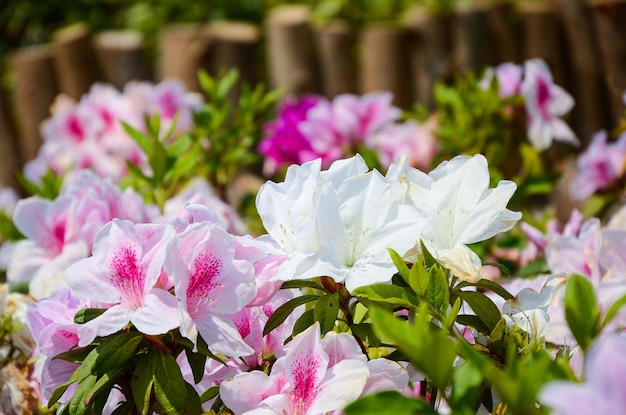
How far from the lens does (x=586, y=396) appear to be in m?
0.56

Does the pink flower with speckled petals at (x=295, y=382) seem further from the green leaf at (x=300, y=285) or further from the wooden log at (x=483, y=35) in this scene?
the wooden log at (x=483, y=35)

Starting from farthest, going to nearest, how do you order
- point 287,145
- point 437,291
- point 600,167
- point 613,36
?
point 613,36
point 287,145
point 600,167
point 437,291

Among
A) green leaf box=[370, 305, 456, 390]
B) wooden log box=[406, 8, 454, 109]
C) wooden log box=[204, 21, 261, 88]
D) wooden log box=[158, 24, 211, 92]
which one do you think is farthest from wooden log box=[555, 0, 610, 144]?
green leaf box=[370, 305, 456, 390]

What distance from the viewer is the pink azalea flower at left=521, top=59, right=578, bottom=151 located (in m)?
1.87

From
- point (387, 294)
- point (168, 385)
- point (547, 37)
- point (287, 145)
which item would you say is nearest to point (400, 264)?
point (387, 294)

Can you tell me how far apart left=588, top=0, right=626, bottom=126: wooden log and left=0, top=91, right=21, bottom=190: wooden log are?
7.81 ft

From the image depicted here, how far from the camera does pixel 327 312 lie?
887mm

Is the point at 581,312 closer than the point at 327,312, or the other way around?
the point at 581,312

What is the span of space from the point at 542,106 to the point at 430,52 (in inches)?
86.1

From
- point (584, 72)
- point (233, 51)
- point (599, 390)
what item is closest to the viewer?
point (599, 390)

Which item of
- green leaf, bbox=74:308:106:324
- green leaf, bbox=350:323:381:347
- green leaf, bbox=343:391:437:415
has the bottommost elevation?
green leaf, bbox=350:323:381:347

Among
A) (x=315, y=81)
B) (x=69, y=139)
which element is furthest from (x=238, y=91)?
(x=69, y=139)

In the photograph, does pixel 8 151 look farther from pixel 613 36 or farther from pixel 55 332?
pixel 55 332

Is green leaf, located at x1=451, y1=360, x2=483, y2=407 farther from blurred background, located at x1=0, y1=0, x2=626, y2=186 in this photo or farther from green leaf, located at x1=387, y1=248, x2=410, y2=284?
blurred background, located at x1=0, y1=0, x2=626, y2=186
